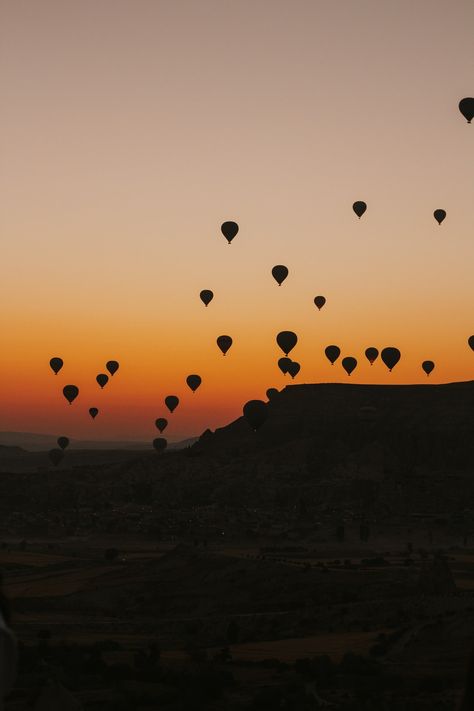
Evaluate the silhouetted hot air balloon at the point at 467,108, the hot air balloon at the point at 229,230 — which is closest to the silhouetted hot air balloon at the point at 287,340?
the hot air balloon at the point at 229,230

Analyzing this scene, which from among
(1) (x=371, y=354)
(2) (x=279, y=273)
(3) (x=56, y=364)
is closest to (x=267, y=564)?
A: (2) (x=279, y=273)

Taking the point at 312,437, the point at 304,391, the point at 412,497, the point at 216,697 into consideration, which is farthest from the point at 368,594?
the point at 304,391

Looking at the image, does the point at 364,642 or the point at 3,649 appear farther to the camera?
the point at 364,642

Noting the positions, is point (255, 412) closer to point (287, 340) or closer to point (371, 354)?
point (287, 340)

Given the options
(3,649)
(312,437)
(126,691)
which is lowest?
(126,691)

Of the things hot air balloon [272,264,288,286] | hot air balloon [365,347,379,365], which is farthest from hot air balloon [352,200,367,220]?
hot air balloon [365,347,379,365]

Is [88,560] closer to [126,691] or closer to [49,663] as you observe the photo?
[49,663]

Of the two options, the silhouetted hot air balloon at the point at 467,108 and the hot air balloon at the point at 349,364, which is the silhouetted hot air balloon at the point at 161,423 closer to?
the hot air balloon at the point at 349,364

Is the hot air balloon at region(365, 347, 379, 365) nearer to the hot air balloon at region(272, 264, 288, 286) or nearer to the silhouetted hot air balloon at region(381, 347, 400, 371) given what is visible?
the silhouetted hot air balloon at region(381, 347, 400, 371)
